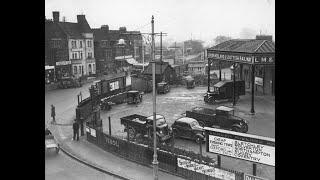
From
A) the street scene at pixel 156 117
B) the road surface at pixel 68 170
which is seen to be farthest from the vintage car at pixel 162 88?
the road surface at pixel 68 170

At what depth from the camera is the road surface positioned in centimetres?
1625

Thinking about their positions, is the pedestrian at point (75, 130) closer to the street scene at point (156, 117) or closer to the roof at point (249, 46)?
the street scene at point (156, 117)

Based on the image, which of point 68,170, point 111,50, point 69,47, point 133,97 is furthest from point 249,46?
point 111,50

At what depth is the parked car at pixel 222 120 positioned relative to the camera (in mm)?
21094

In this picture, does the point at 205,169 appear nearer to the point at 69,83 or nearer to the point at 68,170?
the point at 68,170

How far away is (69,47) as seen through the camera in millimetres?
51062

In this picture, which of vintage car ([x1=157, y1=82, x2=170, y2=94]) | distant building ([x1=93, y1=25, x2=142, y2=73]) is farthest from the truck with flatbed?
distant building ([x1=93, y1=25, x2=142, y2=73])

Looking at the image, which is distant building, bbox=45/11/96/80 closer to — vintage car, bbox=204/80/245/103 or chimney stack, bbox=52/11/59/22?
chimney stack, bbox=52/11/59/22

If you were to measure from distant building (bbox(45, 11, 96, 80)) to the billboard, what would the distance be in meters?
36.7

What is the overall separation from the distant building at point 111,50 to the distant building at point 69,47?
202 centimetres

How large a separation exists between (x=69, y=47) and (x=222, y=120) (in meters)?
34.7
